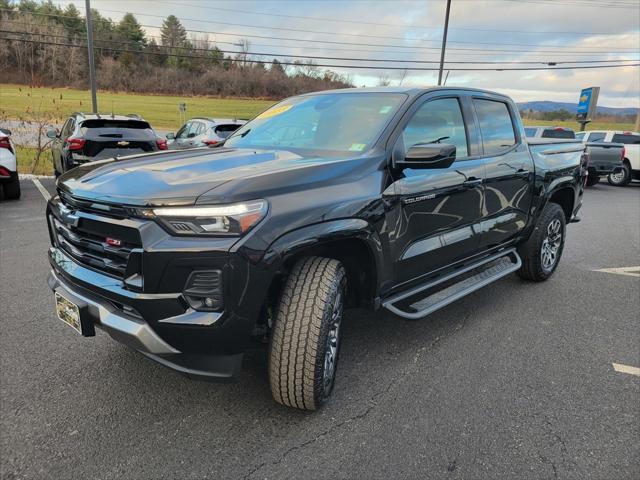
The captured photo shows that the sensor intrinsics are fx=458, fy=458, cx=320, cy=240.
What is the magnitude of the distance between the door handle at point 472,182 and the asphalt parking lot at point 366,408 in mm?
1187

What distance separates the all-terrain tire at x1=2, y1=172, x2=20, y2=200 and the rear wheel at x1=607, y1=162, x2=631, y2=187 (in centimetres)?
1786

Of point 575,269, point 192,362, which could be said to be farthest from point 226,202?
point 575,269

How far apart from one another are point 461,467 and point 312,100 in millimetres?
2844

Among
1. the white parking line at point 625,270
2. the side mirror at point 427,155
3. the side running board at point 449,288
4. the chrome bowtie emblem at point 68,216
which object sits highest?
the side mirror at point 427,155

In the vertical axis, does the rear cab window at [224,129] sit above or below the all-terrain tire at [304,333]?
above

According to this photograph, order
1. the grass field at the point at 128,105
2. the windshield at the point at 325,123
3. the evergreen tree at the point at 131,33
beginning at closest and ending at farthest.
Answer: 1. the windshield at the point at 325,123
2. the grass field at the point at 128,105
3. the evergreen tree at the point at 131,33

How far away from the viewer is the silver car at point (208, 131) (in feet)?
35.8

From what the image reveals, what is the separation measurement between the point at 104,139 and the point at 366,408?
825 cm

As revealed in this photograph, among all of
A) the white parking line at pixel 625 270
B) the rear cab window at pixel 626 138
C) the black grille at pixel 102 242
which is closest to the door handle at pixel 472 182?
the black grille at pixel 102 242

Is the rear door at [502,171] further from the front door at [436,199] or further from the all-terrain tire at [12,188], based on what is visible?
the all-terrain tire at [12,188]

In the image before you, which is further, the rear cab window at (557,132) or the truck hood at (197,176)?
the rear cab window at (557,132)

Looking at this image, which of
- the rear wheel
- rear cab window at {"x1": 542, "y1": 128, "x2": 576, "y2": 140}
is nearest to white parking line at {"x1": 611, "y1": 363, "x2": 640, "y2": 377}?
rear cab window at {"x1": 542, "y1": 128, "x2": 576, "y2": 140}

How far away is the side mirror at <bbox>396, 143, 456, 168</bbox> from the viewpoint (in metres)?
2.73

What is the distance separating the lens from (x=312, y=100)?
12.4 ft
